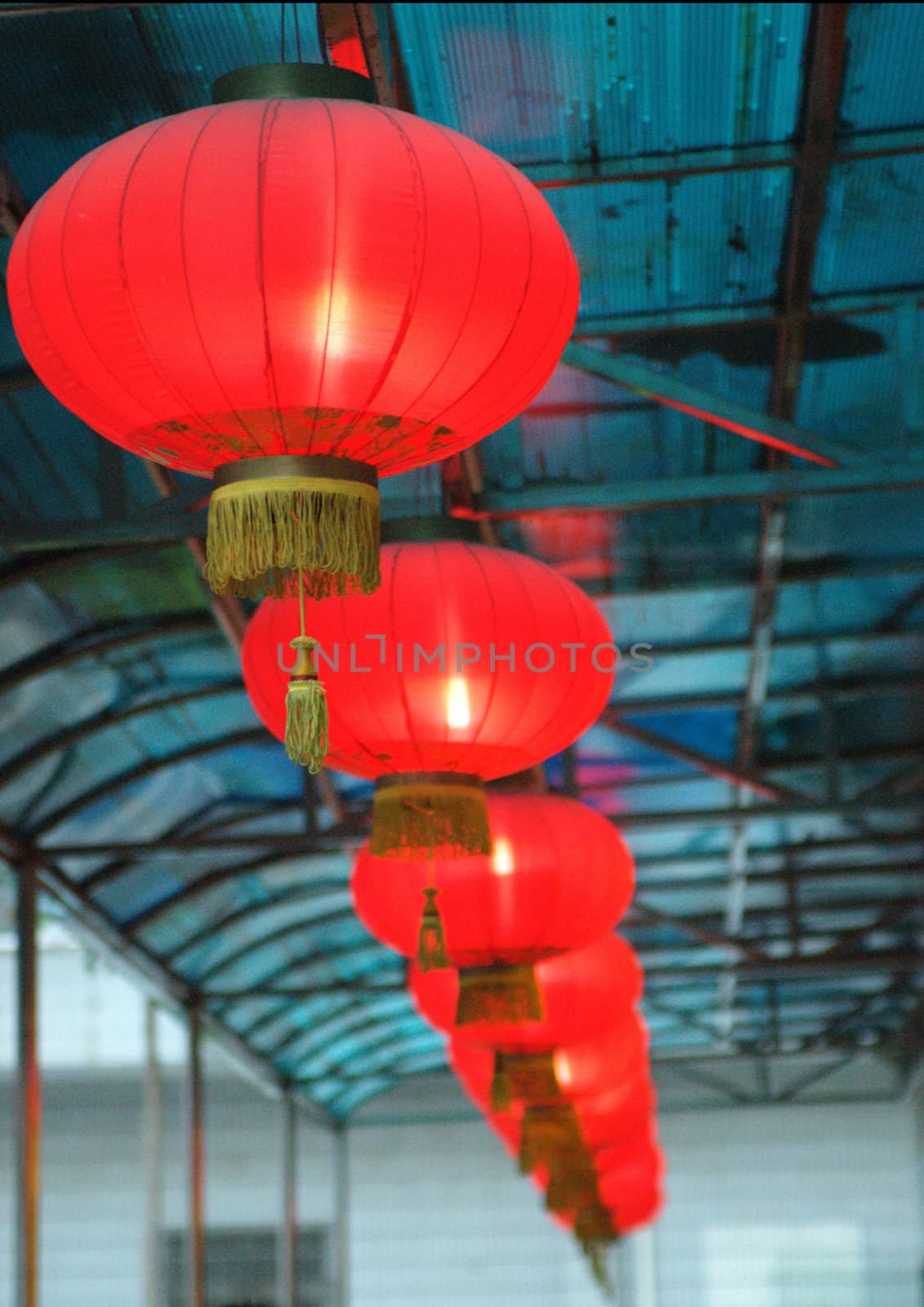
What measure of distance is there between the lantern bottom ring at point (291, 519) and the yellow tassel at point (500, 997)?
303cm

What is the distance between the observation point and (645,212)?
6.04 m

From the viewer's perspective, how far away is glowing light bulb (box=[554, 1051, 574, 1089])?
26.9 ft

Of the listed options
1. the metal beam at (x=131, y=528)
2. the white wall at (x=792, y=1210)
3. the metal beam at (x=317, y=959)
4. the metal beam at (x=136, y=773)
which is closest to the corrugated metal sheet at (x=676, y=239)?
the metal beam at (x=131, y=528)

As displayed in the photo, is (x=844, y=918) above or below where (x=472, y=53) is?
below

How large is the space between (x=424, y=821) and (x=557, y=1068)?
3826 mm

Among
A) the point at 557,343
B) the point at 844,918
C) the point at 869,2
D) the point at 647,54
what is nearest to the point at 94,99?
the point at 647,54

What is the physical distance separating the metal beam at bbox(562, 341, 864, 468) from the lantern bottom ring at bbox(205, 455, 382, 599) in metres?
3.01

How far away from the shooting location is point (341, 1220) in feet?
71.9

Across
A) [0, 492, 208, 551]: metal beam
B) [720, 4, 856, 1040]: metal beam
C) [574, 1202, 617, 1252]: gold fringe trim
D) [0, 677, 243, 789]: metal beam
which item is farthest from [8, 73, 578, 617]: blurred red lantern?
[574, 1202, 617, 1252]: gold fringe trim

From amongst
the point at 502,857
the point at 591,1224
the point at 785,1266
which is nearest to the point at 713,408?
the point at 502,857

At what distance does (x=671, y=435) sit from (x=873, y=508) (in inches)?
44.7

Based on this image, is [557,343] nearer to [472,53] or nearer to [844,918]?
[472,53]

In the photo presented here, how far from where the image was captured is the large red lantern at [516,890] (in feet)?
19.3

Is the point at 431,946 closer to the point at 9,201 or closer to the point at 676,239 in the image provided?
the point at 9,201
